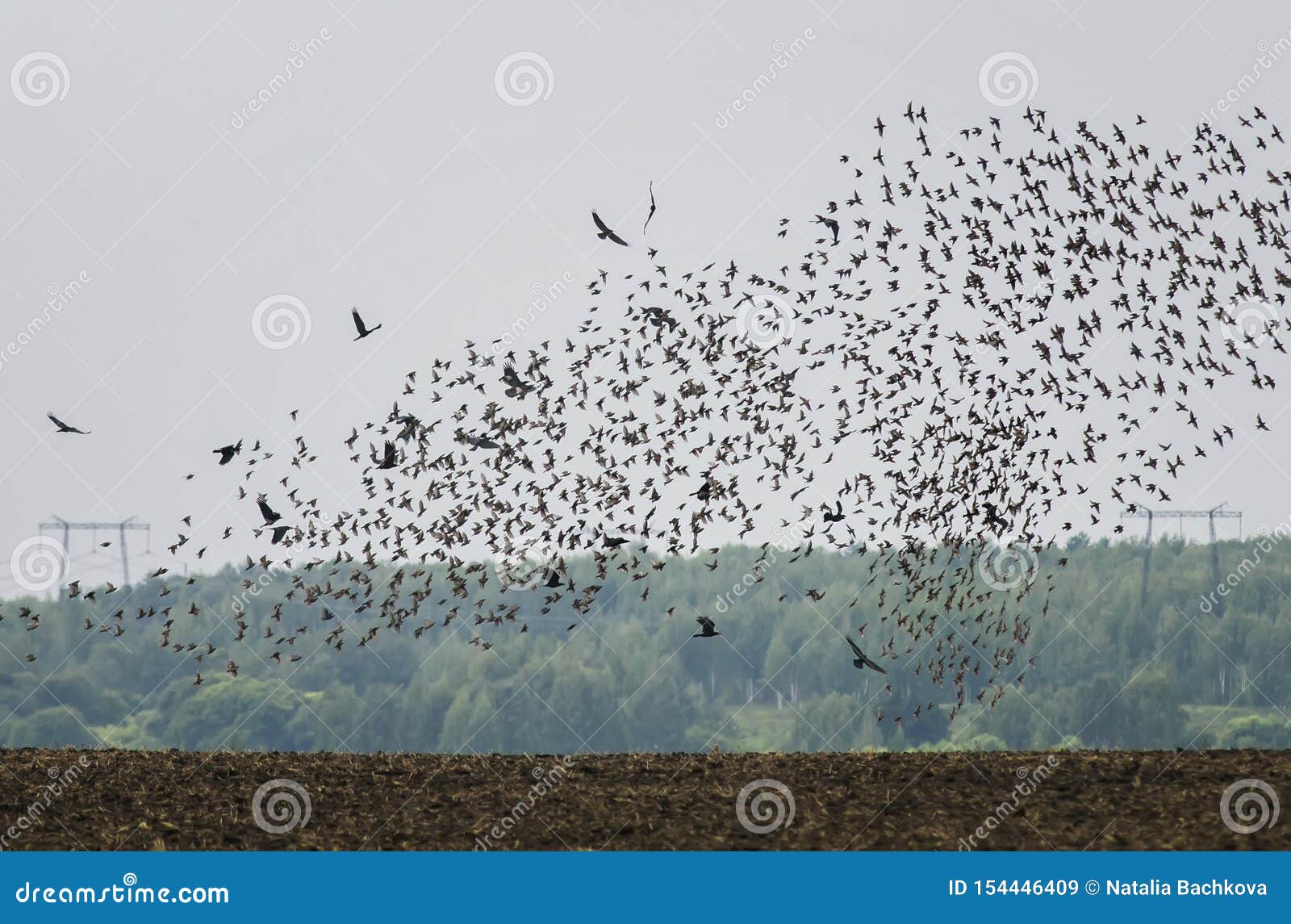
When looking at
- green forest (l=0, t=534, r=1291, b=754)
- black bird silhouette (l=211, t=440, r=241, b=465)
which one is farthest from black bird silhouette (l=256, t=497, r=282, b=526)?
green forest (l=0, t=534, r=1291, b=754)

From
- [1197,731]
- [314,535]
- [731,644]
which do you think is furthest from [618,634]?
[314,535]

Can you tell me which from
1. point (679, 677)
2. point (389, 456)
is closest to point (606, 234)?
point (389, 456)

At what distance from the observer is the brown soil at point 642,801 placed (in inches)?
379

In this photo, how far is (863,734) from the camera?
315ft

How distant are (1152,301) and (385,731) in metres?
95.2

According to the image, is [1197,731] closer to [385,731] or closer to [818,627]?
[818,627]

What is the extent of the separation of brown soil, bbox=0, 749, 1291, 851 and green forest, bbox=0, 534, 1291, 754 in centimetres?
7468

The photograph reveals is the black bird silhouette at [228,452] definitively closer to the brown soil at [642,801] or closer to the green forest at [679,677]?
the brown soil at [642,801]

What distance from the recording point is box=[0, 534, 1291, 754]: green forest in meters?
92.6

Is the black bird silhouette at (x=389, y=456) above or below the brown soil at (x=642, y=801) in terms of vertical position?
above

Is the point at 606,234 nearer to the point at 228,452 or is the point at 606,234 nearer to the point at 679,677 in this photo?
the point at 228,452

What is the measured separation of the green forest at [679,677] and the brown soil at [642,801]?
245ft

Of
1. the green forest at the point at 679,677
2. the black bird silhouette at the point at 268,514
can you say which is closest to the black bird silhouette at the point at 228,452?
the black bird silhouette at the point at 268,514

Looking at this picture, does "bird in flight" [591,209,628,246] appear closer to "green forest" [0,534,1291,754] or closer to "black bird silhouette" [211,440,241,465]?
"black bird silhouette" [211,440,241,465]
